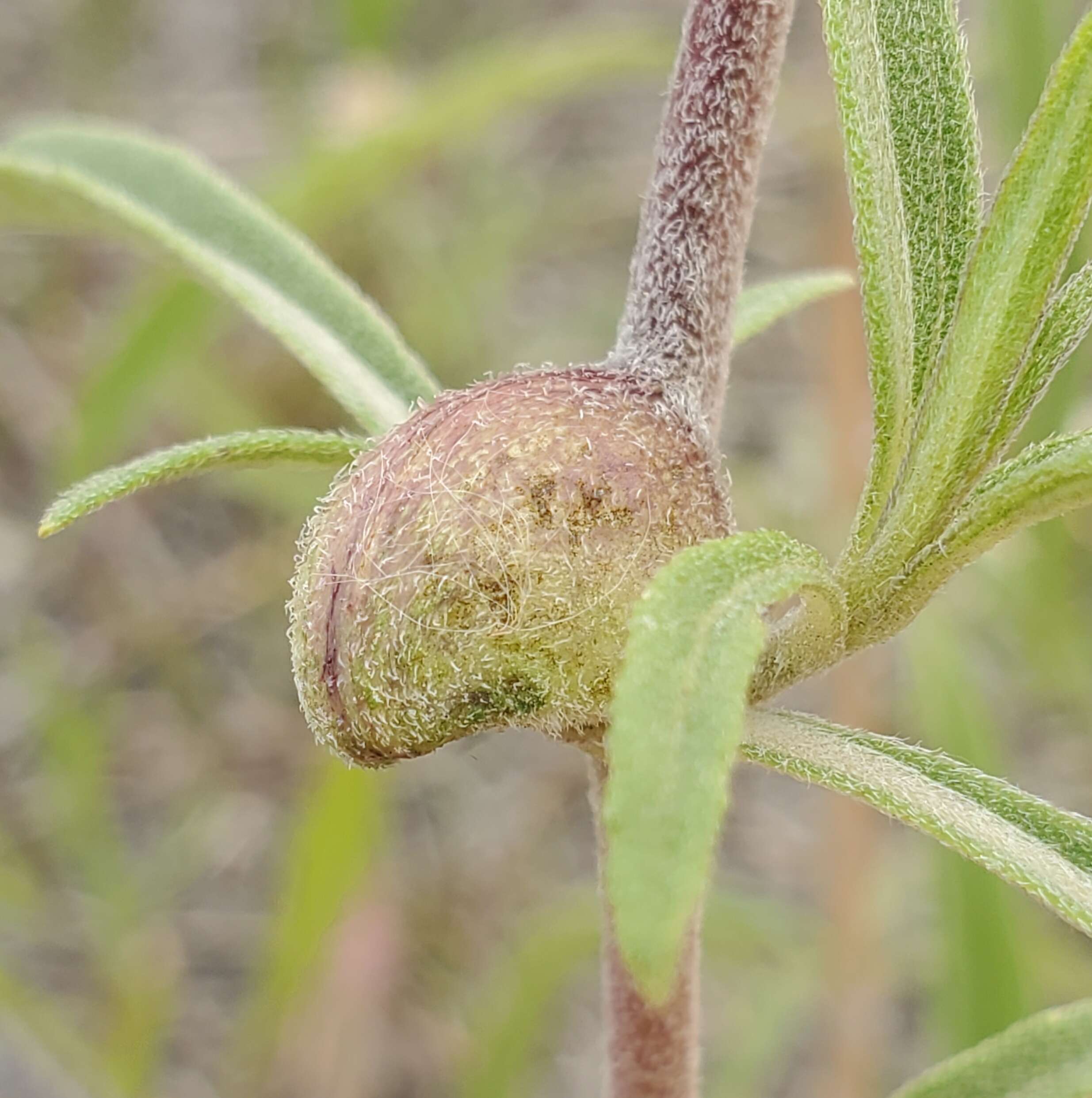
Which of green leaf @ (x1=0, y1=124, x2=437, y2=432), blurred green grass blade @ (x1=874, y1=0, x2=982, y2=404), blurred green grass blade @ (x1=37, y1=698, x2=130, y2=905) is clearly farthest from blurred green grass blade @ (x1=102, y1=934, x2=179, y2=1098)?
blurred green grass blade @ (x1=874, y1=0, x2=982, y2=404)

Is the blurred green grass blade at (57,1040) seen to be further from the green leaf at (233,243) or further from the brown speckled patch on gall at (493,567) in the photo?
the brown speckled patch on gall at (493,567)

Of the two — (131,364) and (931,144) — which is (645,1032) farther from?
(131,364)

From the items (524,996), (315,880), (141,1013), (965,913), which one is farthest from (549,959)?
(141,1013)

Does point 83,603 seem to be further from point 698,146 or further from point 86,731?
point 698,146

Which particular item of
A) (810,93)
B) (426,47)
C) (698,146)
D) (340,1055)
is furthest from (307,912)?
(426,47)

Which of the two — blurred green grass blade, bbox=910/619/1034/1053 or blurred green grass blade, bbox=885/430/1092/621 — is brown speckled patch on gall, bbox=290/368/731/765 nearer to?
blurred green grass blade, bbox=885/430/1092/621

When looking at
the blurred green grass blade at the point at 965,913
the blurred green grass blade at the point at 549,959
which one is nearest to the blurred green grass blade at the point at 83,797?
the blurred green grass blade at the point at 549,959
